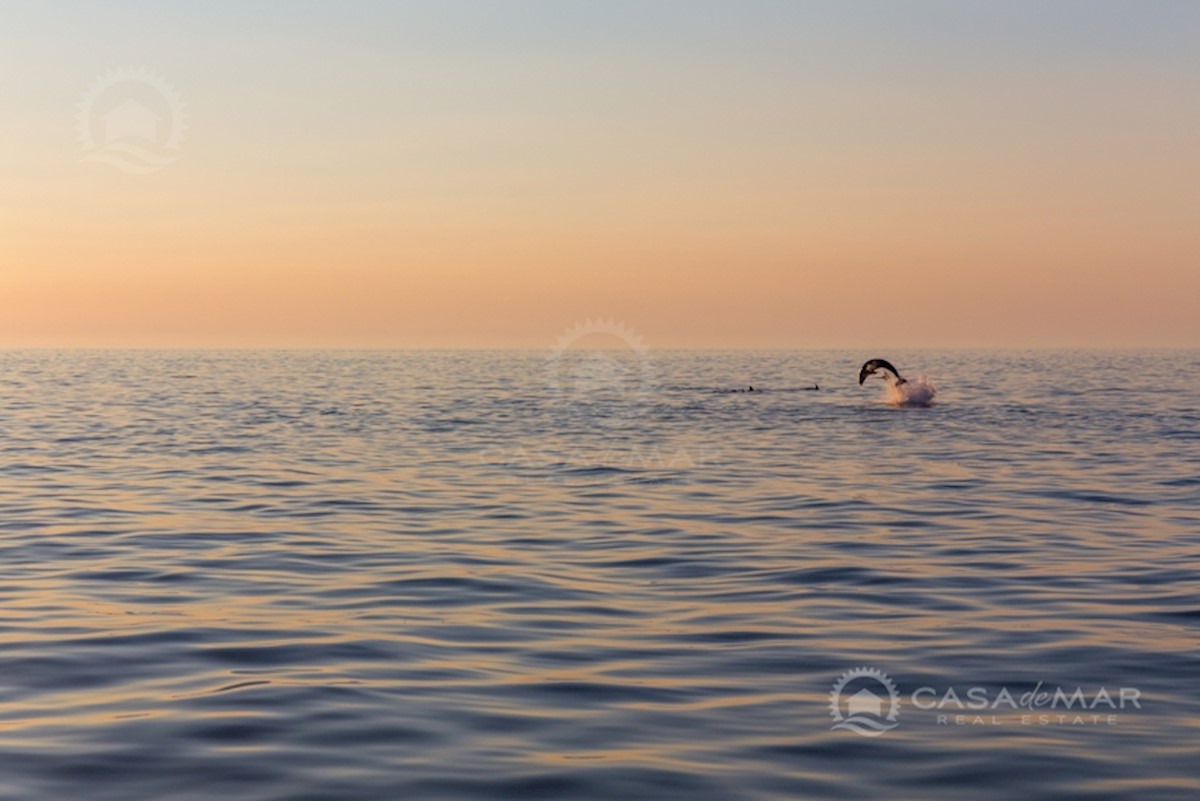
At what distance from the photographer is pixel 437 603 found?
14781mm

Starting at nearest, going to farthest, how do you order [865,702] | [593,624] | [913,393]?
[865,702] < [593,624] < [913,393]

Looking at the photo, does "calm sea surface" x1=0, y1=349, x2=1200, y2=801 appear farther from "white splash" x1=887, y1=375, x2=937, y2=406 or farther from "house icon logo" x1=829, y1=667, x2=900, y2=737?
"white splash" x1=887, y1=375, x2=937, y2=406

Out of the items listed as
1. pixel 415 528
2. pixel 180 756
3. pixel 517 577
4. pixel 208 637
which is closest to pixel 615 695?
pixel 180 756

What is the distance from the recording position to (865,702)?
1048 cm

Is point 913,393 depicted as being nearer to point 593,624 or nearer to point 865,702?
point 593,624

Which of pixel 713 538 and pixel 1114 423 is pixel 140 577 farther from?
pixel 1114 423

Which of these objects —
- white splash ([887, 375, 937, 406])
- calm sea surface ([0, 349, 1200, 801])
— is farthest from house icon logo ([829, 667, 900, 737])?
white splash ([887, 375, 937, 406])

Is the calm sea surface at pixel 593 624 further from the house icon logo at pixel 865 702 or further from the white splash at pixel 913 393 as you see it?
the white splash at pixel 913 393

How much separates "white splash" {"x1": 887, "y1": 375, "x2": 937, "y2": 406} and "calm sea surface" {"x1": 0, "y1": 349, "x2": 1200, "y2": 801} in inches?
889

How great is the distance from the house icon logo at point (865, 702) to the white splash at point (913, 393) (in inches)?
1814

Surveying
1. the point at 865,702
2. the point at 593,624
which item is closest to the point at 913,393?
the point at 593,624

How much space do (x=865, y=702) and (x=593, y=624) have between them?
147 inches

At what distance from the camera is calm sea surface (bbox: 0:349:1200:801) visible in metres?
8.94

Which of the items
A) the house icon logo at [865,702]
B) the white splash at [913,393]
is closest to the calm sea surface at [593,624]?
the house icon logo at [865,702]
